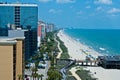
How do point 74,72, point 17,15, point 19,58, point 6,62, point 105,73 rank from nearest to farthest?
point 6,62 → point 19,58 → point 74,72 → point 105,73 → point 17,15

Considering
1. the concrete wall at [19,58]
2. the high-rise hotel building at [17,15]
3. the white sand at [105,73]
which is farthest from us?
the high-rise hotel building at [17,15]

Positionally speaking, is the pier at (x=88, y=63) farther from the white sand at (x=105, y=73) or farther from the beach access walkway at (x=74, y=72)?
the beach access walkway at (x=74, y=72)

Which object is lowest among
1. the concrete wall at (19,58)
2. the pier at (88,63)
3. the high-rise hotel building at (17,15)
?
the pier at (88,63)

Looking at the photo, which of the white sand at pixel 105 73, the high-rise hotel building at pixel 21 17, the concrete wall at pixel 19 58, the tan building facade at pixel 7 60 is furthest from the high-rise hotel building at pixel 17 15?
the tan building facade at pixel 7 60

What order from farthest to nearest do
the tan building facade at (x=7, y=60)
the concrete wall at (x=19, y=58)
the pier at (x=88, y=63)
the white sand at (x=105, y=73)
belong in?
1. the pier at (x=88, y=63)
2. the white sand at (x=105, y=73)
3. the concrete wall at (x=19, y=58)
4. the tan building facade at (x=7, y=60)

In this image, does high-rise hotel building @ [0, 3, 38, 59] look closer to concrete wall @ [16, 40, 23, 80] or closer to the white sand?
the white sand

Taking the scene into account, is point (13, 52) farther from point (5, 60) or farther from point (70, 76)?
point (70, 76)

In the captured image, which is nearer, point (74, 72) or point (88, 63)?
point (74, 72)

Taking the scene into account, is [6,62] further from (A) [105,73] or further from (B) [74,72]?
(A) [105,73]

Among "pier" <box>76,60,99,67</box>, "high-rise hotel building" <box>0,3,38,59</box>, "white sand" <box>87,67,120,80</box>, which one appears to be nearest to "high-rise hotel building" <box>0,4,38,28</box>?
"high-rise hotel building" <box>0,3,38,59</box>

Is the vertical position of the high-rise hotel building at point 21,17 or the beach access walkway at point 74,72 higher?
the high-rise hotel building at point 21,17

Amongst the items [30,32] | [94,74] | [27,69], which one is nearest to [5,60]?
[27,69]

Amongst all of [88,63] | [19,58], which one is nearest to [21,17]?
[88,63]
